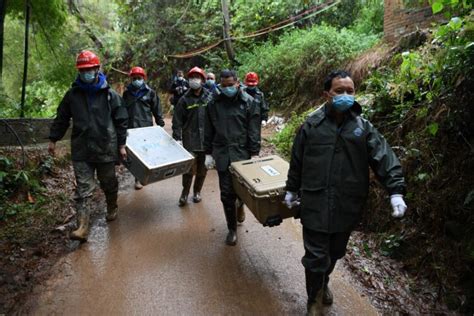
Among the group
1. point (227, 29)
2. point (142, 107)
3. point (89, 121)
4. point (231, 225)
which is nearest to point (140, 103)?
point (142, 107)

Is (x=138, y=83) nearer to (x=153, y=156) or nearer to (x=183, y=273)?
(x=153, y=156)

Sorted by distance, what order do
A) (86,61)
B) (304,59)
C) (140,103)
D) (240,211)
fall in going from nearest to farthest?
(86,61) < (240,211) < (140,103) < (304,59)

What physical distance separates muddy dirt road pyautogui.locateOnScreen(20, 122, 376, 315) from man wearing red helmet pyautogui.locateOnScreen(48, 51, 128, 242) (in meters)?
0.62

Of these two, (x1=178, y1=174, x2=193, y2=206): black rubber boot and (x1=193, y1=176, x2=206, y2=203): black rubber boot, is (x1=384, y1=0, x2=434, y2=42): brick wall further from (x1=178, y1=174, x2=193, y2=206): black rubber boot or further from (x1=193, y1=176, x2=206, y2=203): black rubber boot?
(x1=178, y1=174, x2=193, y2=206): black rubber boot

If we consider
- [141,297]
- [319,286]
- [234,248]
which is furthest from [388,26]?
[141,297]

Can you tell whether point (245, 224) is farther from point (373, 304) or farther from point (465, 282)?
point (465, 282)

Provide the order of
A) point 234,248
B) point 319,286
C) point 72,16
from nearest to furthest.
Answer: point 319,286 → point 234,248 → point 72,16

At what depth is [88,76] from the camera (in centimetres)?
419

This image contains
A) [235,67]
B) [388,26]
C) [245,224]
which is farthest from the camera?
[235,67]

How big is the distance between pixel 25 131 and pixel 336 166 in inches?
236

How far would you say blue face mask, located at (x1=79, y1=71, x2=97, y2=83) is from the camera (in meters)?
4.18

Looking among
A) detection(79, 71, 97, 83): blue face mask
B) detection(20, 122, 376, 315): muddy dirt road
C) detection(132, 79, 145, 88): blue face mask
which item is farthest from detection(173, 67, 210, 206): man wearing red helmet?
detection(79, 71, 97, 83): blue face mask

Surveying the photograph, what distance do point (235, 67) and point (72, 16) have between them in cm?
764

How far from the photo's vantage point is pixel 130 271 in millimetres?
3838
